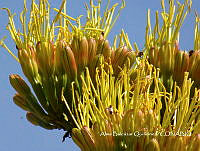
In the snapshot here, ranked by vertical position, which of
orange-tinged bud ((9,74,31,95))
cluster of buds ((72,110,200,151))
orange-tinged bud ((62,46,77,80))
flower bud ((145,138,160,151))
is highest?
orange-tinged bud ((62,46,77,80))

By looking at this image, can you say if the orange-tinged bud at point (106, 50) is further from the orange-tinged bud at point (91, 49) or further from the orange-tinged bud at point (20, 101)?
the orange-tinged bud at point (20, 101)

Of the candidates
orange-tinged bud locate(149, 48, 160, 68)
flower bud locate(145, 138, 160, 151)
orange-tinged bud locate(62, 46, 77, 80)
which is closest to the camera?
flower bud locate(145, 138, 160, 151)

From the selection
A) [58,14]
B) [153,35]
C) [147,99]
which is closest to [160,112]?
[147,99]

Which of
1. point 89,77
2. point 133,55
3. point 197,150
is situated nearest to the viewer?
point 197,150

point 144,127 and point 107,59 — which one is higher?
point 107,59

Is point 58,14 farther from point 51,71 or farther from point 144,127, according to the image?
point 144,127

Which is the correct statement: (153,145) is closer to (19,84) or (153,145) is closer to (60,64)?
(60,64)

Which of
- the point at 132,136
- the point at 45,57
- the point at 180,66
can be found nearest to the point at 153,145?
the point at 132,136

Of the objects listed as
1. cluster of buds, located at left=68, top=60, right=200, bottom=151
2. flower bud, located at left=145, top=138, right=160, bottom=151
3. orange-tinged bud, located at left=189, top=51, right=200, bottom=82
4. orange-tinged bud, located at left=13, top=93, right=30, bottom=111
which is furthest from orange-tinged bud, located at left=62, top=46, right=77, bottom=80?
flower bud, located at left=145, top=138, right=160, bottom=151

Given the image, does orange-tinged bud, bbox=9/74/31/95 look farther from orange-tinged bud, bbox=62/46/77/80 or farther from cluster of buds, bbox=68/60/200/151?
cluster of buds, bbox=68/60/200/151
